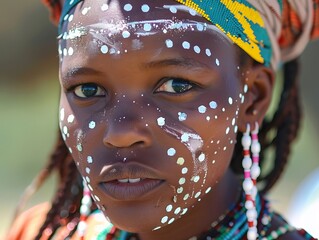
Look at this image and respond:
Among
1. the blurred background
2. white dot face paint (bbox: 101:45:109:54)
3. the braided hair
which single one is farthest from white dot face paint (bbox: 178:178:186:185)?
the blurred background

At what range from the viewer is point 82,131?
2412 millimetres

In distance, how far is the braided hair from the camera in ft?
9.83

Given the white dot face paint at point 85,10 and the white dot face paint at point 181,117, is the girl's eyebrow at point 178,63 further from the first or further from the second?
the white dot face paint at point 85,10

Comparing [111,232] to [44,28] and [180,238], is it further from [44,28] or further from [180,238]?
[44,28]

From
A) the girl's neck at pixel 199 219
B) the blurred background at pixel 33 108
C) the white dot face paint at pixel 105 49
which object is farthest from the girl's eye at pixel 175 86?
the blurred background at pixel 33 108

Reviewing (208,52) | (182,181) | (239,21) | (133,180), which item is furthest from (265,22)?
(133,180)

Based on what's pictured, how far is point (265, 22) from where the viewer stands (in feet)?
8.79

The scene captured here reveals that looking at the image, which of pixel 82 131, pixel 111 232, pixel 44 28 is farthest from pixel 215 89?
pixel 44 28

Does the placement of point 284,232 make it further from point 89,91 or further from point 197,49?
point 89,91

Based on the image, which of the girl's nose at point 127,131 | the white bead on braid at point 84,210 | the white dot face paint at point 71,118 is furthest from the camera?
the white bead on braid at point 84,210

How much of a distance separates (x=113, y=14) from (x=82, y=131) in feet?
1.31

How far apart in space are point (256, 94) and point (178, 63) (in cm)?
48

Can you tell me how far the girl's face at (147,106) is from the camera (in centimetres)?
230

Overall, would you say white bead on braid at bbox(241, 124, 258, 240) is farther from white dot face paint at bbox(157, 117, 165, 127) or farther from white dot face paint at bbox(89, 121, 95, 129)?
white dot face paint at bbox(89, 121, 95, 129)
